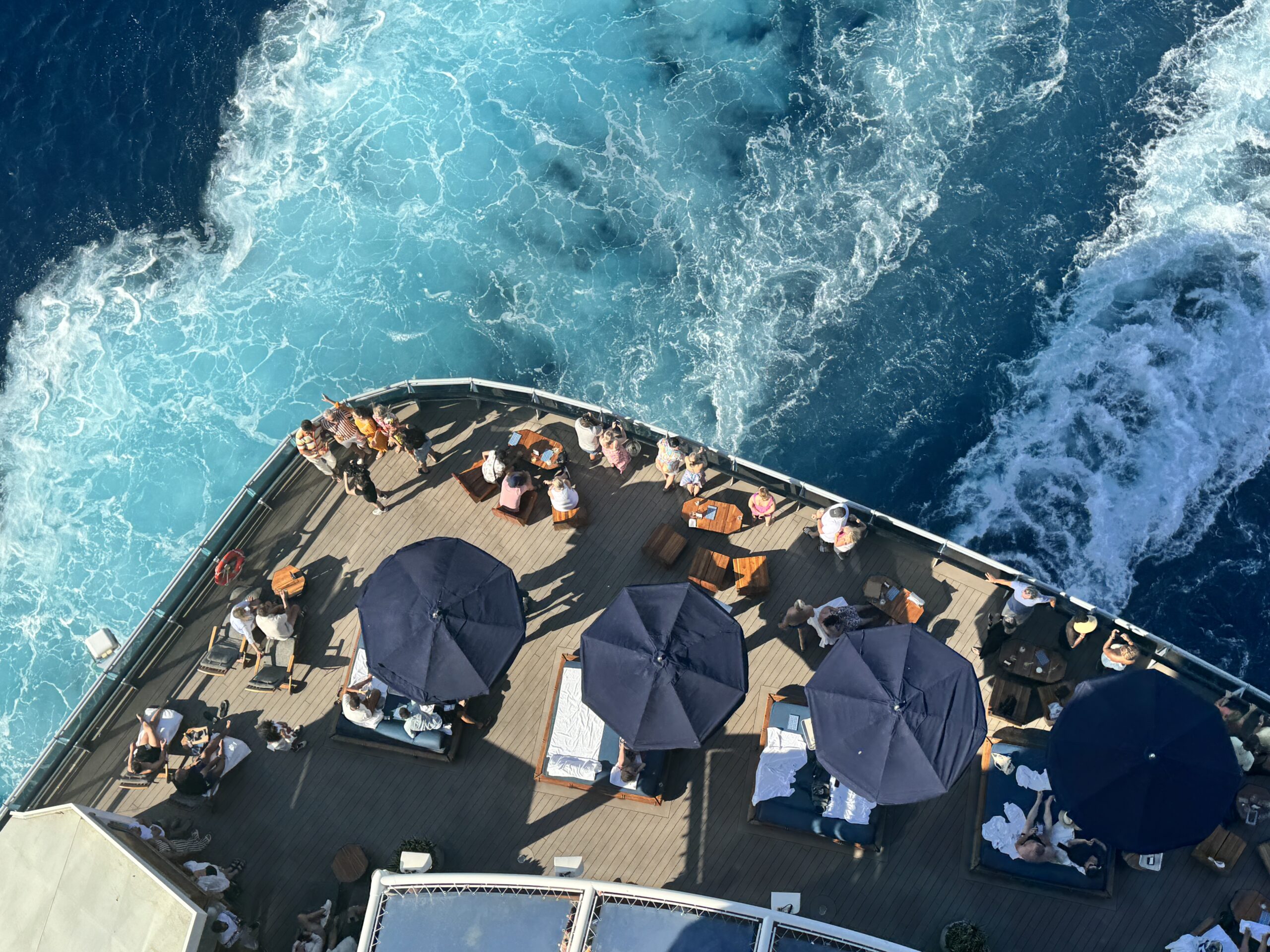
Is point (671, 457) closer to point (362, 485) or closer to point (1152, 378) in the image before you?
point (362, 485)

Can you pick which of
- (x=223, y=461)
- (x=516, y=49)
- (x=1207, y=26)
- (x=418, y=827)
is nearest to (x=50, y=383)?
(x=223, y=461)

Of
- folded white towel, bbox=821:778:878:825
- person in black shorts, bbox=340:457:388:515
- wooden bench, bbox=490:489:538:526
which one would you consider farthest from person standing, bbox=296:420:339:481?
folded white towel, bbox=821:778:878:825

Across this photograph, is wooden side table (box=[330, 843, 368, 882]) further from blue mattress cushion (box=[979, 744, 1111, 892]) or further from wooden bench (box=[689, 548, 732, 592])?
blue mattress cushion (box=[979, 744, 1111, 892])

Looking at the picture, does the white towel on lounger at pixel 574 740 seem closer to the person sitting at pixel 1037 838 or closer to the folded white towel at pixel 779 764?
the folded white towel at pixel 779 764

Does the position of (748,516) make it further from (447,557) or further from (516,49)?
(516,49)

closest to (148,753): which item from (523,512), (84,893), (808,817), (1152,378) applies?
(84,893)
